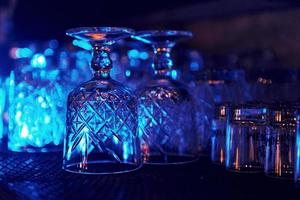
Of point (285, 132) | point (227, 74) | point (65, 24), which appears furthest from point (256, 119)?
point (65, 24)

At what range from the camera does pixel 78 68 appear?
1.74 meters

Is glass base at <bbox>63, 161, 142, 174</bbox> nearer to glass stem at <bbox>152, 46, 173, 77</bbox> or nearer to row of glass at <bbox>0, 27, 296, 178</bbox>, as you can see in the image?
row of glass at <bbox>0, 27, 296, 178</bbox>

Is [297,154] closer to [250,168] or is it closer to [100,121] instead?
[250,168]

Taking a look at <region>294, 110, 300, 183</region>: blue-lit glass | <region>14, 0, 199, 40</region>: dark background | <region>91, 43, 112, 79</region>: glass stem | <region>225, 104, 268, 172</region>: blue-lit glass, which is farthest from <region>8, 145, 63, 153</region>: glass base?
<region>14, 0, 199, 40</region>: dark background

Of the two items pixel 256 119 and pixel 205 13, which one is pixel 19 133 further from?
pixel 205 13

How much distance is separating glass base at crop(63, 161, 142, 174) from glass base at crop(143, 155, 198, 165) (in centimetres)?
7

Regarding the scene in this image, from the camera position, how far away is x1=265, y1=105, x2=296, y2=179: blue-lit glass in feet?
2.95

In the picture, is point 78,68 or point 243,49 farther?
point 243,49

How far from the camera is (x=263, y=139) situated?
0.94 metres

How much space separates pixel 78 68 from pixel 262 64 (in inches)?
21.9

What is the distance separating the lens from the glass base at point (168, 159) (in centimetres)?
107

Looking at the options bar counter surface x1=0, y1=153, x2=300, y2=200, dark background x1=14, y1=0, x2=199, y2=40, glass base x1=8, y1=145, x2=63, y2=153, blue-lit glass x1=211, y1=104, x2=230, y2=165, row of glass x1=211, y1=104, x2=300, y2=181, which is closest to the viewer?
bar counter surface x1=0, y1=153, x2=300, y2=200

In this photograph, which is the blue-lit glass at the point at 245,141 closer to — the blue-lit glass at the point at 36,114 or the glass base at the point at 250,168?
the glass base at the point at 250,168

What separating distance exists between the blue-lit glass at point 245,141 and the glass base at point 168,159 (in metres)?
0.13
